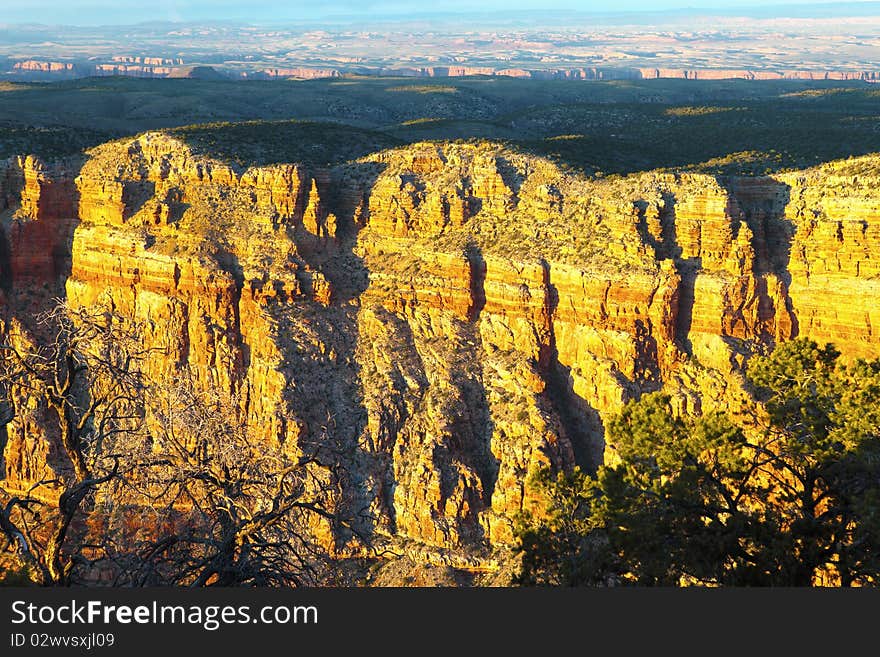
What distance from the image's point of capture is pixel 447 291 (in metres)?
47.7

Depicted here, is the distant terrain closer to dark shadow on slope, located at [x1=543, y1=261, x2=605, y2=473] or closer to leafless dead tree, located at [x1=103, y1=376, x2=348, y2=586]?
dark shadow on slope, located at [x1=543, y1=261, x2=605, y2=473]

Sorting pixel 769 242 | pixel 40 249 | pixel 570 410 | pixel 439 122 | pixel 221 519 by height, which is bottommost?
pixel 570 410

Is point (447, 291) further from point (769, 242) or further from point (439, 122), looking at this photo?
point (439, 122)

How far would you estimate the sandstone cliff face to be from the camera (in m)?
43.0

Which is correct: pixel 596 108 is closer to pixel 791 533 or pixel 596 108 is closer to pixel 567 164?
pixel 567 164

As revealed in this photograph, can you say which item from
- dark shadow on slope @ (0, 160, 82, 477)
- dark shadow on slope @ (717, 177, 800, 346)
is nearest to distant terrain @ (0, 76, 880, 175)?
dark shadow on slope @ (0, 160, 82, 477)

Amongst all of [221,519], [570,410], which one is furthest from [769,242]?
[221,519]

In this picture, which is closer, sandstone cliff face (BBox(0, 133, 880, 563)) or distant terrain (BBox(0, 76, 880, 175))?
sandstone cliff face (BBox(0, 133, 880, 563))

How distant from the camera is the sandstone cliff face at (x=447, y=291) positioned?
141ft

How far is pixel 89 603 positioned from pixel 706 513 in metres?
15.5

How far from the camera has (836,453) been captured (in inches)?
1045

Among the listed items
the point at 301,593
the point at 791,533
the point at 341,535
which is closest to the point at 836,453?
the point at 791,533

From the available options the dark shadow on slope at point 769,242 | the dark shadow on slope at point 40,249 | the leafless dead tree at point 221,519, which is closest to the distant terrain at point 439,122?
the dark shadow on slope at point 40,249

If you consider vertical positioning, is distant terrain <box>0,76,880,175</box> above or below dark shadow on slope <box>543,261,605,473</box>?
above
